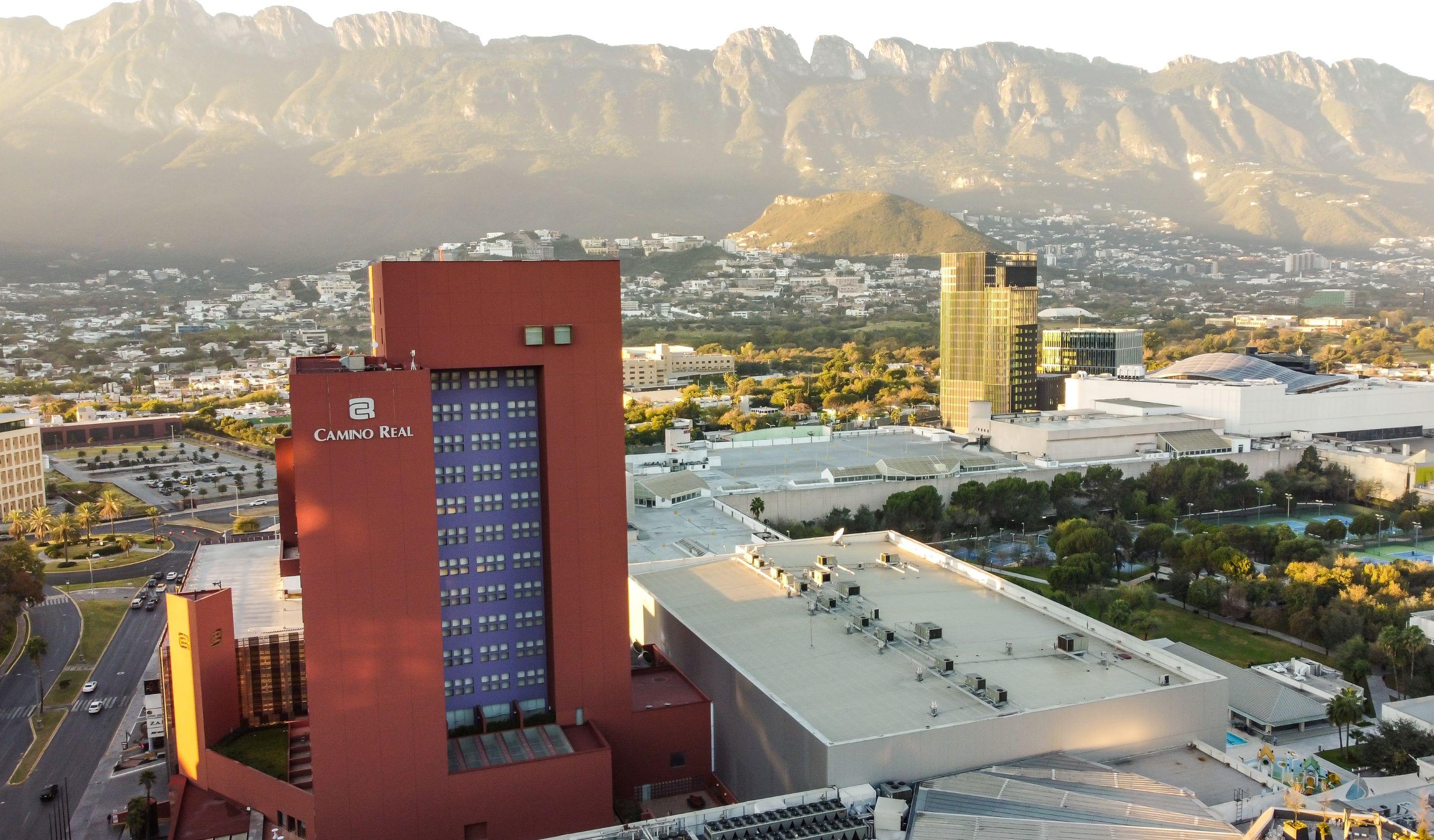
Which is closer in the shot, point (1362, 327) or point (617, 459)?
point (617, 459)

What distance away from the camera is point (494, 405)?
834 inches

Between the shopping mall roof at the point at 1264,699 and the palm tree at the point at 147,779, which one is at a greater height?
the shopping mall roof at the point at 1264,699

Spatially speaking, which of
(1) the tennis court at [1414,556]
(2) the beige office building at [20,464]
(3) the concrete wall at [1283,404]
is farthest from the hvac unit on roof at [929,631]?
(2) the beige office building at [20,464]

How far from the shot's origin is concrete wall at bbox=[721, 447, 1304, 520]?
47062mm

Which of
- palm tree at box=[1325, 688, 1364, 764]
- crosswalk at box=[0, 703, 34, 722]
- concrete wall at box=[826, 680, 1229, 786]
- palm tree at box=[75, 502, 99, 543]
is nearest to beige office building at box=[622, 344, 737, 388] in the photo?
palm tree at box=[75, 502, 99, 543]

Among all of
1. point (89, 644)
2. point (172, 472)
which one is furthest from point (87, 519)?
point (172, 472)

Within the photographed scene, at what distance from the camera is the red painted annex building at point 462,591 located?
18641 millimetres

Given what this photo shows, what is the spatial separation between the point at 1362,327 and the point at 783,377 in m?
88.4

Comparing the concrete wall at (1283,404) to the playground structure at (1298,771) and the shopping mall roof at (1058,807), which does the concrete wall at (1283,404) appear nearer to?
the playground structure at (1298,771)

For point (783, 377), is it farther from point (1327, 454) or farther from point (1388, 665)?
point (1388, 665)

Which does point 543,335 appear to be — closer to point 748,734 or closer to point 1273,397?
point 748,734

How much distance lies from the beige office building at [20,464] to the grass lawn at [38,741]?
25.2 meters

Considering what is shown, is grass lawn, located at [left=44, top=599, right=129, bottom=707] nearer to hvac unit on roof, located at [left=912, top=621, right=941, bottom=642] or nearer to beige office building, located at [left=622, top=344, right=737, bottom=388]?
hvac unit on roof, located at [left=912, top=621, right=941, bottom=642]

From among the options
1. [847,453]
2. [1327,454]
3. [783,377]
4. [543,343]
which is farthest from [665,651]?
[783,377]
